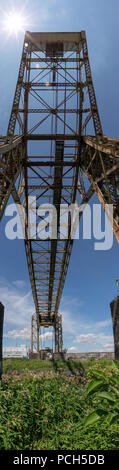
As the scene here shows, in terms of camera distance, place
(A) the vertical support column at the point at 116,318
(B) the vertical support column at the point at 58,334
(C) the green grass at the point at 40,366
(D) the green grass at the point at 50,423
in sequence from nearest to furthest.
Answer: (D) the green grass at the point at 50,423 < (A) the vertical support column at the point at 116,318 < (C) the green grass at the point at 40,366 < (B) the vertical support column at the point at 58,334

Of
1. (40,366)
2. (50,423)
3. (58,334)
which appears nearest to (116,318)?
(50,423)

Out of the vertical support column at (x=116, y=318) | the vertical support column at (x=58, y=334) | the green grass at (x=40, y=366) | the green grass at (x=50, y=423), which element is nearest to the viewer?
the green grass at (x=50, y=423)

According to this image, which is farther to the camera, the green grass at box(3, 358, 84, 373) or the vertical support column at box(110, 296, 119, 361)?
the green grass at box(3, 358, 84, 373)

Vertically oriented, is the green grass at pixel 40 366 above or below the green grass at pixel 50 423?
below

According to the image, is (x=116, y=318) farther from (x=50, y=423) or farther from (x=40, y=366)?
(x=40, y=366)

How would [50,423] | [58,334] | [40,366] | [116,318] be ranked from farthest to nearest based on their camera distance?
[58,334]
[40,366]
[116,318]
[50,423]

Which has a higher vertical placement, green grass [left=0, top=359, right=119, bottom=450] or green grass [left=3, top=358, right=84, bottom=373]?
green grass [left=0, top=359, right=119, bottom=450]

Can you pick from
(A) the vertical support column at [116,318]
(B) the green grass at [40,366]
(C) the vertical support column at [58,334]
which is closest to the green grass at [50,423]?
(A) the vertical support column at [116,318]

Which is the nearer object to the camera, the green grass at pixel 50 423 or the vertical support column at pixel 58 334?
the green grass at pixel 50 423

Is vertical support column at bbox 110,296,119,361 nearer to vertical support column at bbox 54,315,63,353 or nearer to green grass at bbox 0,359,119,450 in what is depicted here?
green grass at bbox 0,359,119,450

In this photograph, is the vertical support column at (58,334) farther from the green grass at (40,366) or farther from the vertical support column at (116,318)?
the vertical support column at (116,318)

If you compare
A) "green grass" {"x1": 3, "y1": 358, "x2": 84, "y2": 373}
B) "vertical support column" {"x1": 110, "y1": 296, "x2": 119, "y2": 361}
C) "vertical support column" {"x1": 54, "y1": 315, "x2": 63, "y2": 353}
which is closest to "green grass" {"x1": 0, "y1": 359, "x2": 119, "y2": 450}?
"vertical support column" {"x1": 110, "y1": 296, "x2": 119, "y2": 361}

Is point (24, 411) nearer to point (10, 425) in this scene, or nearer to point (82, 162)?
point (10, 425)

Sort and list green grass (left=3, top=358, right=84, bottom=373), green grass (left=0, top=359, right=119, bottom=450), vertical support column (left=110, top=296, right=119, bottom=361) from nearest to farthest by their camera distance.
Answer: green grass (left=0, top=359, right=119, bottom=450)
vertical support column (left=110, top=296, right=119, bottom=361)
green grass (left=3, top=358, right=84, bottom=373)
